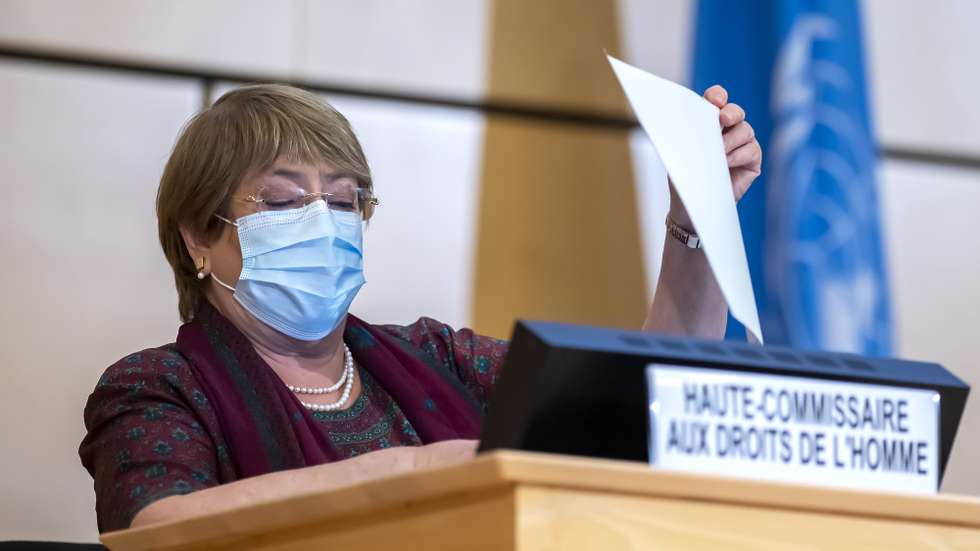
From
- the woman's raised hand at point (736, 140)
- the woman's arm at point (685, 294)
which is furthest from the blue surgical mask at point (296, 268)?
the woman's raised hand at point (736, 140)

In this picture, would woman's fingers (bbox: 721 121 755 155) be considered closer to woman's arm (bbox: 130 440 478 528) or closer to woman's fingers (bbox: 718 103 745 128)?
woman's fingers (bbox: 718 103 745 128)

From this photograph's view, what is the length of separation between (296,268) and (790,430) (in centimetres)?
92

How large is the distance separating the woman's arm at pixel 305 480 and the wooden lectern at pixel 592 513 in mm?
67

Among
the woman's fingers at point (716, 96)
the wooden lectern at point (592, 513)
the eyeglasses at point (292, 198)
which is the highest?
the woman's fingers at point (716, 96)

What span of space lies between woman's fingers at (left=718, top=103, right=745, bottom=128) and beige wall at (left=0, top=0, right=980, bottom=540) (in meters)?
1.45

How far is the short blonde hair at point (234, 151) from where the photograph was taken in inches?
66.7

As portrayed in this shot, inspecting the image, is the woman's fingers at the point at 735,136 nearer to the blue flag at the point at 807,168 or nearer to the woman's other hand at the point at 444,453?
the woman's other hand at the point at 444,453

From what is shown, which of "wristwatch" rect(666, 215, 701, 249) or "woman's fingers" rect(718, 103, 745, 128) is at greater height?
"woman's fingers" rect(718, 103, 745, 128)

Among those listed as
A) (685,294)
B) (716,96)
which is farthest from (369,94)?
(716,96)

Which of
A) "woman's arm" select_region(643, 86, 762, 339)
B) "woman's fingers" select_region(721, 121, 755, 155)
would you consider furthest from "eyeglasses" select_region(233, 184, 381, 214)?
"woman's fingers" select_region(721, 121, 755, 155)

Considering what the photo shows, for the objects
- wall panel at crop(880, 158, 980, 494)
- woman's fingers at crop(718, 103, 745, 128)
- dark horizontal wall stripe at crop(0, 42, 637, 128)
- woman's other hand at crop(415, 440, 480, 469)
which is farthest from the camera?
wall panel at crop(880, 158, 980, 494)

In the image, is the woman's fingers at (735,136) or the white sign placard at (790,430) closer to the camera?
the white sign placard at (790,430)

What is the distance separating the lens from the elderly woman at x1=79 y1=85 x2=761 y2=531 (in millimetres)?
1454

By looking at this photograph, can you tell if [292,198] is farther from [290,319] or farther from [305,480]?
[305,480]
